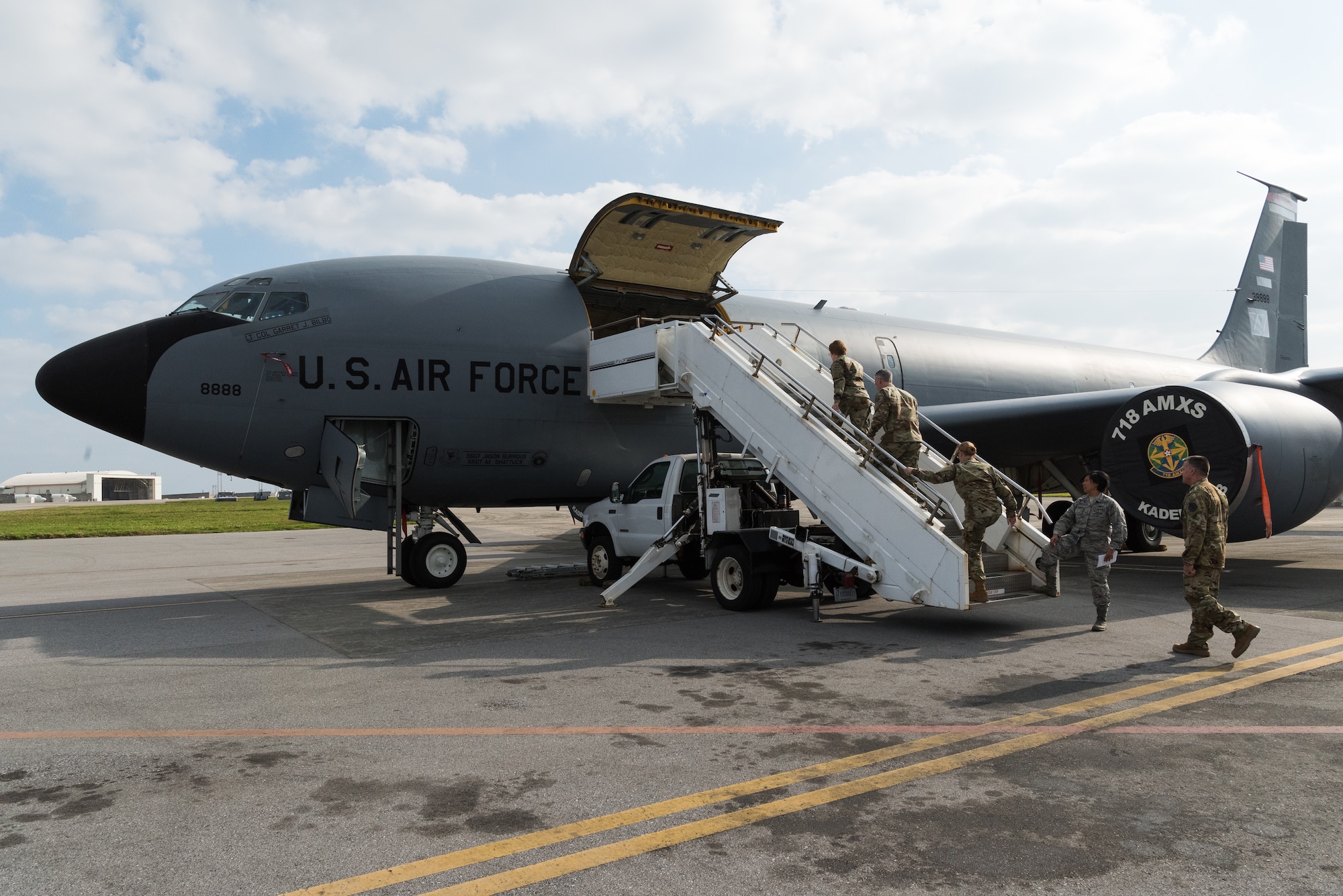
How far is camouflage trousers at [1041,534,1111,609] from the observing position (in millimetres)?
8898

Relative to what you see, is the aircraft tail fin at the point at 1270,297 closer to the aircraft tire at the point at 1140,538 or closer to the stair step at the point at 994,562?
the aircraft tire at the point at 1140,538

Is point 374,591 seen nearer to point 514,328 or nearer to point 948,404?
point 514,328

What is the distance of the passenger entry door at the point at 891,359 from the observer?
15945mm

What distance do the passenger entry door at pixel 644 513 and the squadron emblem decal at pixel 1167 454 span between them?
252 inches

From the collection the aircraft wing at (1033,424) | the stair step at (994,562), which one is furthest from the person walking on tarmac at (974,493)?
the aircraft wing at (1033,424)

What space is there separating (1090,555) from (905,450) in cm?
245

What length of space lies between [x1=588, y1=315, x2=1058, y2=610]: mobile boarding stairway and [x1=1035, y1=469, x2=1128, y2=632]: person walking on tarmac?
0.34 metres

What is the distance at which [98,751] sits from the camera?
5.29 metres

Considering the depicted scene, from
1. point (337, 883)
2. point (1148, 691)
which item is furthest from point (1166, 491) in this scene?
point (337, 883)

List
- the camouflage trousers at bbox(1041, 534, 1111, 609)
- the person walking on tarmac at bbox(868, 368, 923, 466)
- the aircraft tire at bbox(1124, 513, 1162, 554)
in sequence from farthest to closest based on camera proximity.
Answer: the aircraft tire at bbox(1124, 513, 1162, 554)
the person walking on tarmac at bbox(868, 368, 923, 466)
the camouflage trousers at bbox(1041, 534, 1111, 609)

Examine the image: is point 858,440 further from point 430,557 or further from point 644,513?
point 430,557

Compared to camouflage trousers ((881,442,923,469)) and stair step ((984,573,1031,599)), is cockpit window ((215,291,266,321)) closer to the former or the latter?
camouflage trousers ((881,442,923,469))

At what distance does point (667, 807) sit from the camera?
4.25 m

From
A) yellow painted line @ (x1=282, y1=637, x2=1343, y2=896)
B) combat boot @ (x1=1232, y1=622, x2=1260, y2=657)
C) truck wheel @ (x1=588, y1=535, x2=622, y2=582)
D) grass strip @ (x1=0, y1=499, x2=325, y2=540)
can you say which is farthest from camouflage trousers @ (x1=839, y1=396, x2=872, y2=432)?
grass strip @ (x1=0, y1=499, x2=325, y2=540)
